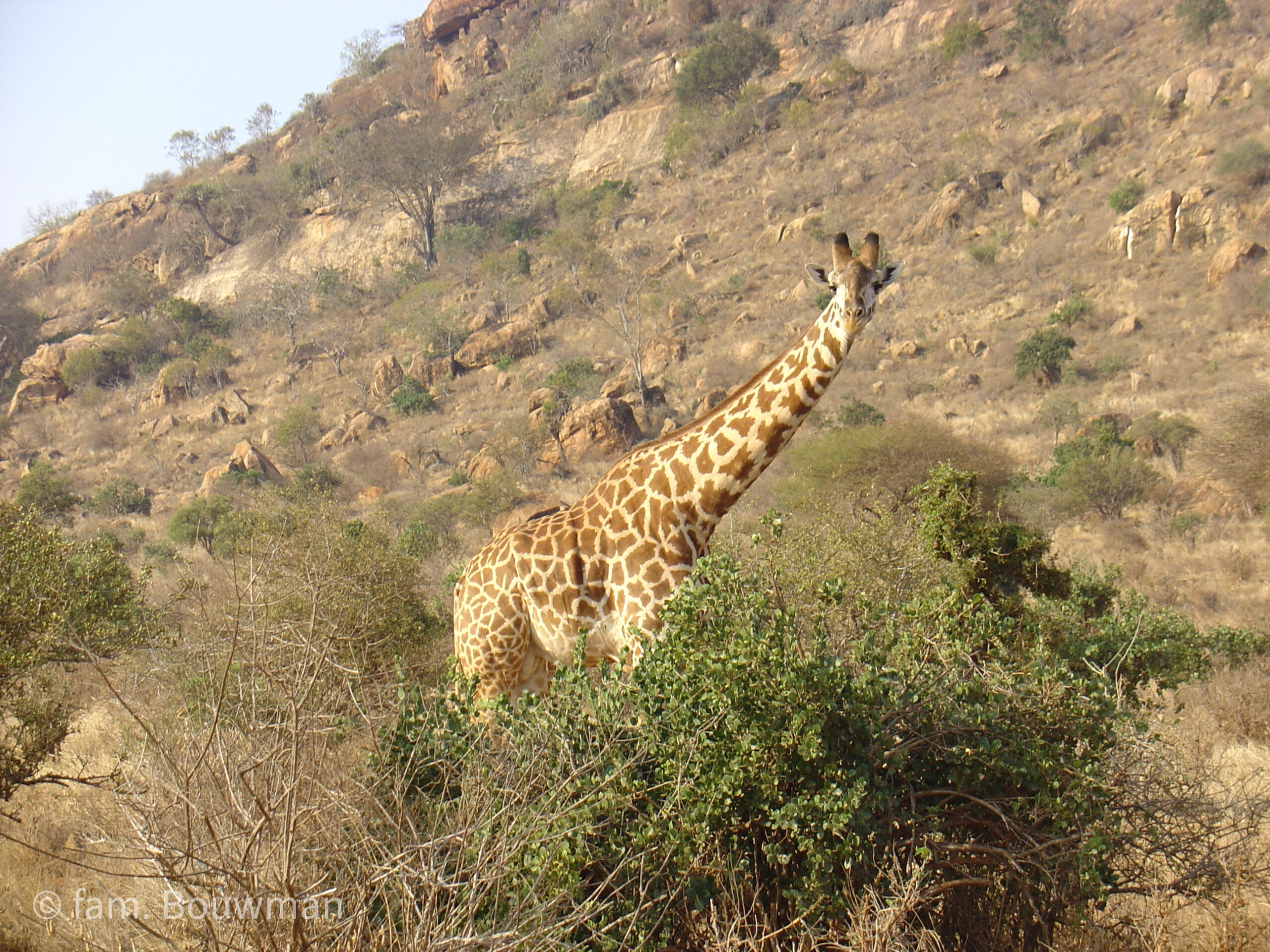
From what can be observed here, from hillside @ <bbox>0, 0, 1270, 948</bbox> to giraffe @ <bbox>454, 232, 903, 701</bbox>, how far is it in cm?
118

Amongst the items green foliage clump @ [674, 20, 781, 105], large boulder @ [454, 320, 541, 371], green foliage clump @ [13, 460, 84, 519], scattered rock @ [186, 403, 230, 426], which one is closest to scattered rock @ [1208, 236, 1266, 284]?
large boulder @ [454, 320, 541, 371]

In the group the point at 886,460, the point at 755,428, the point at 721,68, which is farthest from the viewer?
the point at 721,68

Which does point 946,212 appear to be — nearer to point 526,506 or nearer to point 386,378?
point 526,506

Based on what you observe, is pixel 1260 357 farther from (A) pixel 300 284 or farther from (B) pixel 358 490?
(A) pixel 300 284

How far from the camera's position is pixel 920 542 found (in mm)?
5941

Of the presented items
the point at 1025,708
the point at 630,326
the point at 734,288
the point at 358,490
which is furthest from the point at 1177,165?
the point at 1025,708

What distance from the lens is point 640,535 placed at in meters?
4.98

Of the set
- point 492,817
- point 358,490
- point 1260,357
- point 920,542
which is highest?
point 492,817

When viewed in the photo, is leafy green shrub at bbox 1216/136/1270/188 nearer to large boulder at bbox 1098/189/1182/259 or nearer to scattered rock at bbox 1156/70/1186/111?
large boulder at bbox 1098/189/1182/259

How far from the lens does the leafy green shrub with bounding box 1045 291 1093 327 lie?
23.7 metres

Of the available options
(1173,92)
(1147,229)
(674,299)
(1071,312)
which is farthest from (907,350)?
(1173,92)

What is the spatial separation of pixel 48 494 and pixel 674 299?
19421 mm

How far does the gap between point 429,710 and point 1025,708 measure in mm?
2291

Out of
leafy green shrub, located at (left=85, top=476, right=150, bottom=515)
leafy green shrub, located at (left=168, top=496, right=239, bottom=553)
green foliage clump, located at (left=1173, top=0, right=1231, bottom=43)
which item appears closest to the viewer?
leafy green shrub, located at (left=168, top=496, right=239, bottom=553)
